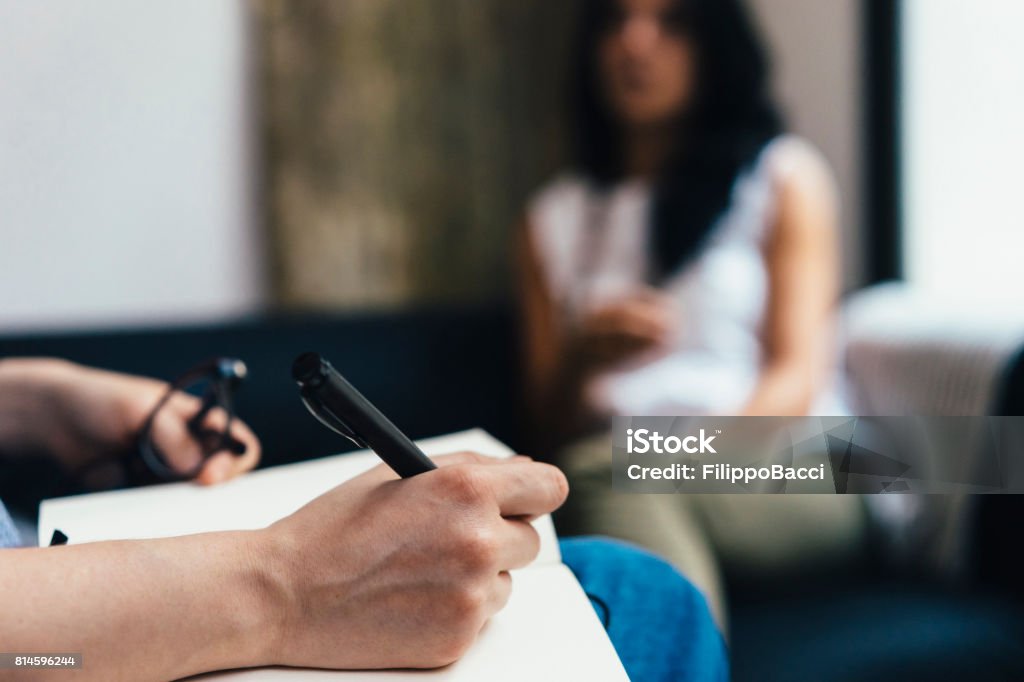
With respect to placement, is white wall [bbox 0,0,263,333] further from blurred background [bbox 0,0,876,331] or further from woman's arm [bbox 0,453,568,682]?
woman's arm [bbox 0,453,568,682]

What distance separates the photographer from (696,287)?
114 cm

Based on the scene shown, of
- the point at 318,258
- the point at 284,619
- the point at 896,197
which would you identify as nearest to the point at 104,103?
the point at 318,258

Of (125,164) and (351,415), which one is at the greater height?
(125,164)

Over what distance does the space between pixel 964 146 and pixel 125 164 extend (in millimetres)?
1462

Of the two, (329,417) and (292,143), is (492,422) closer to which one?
(292,143)

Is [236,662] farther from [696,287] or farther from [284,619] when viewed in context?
[696,287]

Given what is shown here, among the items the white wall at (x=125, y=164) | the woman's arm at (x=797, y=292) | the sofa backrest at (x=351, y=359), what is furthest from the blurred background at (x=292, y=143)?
the woman's arm at (x=797, y=292)

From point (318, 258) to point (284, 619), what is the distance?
4.07ft

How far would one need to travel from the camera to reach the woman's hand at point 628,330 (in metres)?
1.07

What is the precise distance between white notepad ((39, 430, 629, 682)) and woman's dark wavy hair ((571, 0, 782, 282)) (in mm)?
779

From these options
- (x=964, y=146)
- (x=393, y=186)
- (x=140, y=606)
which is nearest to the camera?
(x=140, y=606)

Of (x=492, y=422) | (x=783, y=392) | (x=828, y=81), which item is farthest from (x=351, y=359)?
(x=828, y=81)

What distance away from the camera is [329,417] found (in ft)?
1.13

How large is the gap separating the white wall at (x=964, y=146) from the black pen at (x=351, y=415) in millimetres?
1176
